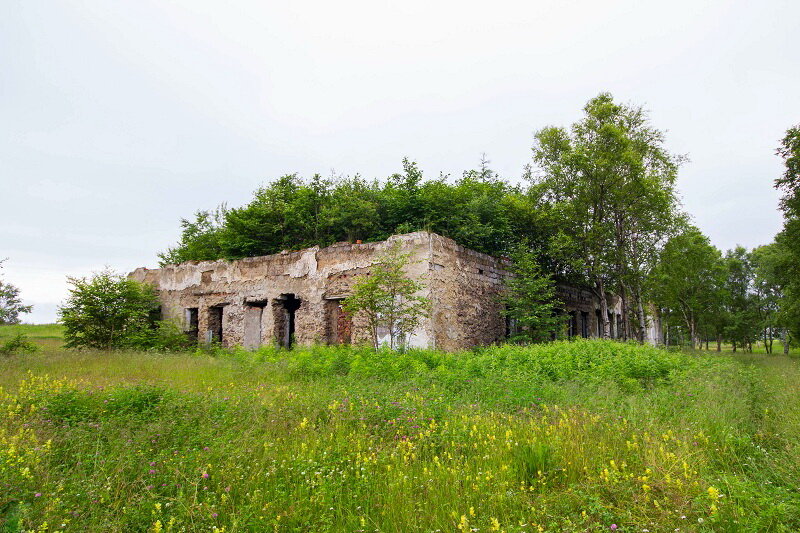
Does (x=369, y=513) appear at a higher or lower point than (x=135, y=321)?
lower

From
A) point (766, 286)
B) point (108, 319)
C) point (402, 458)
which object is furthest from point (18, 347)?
point (766, 286)

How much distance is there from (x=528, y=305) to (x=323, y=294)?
759 cm

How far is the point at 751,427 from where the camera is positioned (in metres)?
5.68

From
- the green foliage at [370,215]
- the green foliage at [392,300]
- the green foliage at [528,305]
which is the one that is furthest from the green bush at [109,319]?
the green foliage at [528,305]

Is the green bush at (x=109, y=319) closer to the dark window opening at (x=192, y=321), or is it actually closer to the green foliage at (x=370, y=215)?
the dark window opening at (x=192, y=321)

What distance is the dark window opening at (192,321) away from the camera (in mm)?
20688

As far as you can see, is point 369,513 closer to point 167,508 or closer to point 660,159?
point 167,508

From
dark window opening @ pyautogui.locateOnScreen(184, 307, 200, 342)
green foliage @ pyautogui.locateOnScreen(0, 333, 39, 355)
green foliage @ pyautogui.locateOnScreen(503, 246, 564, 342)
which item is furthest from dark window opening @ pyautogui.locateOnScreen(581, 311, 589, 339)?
green foliage @ pyautogui.locateOnScreen(0, 333, 39, 355)

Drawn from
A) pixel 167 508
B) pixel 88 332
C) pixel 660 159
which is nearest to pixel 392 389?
pixel 167 508

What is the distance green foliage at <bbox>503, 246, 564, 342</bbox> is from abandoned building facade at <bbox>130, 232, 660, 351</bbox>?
1.50ft

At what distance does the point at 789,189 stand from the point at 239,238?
23.7 m

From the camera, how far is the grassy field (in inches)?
136

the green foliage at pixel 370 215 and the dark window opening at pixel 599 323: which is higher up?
the green foliage at pixel 370 215

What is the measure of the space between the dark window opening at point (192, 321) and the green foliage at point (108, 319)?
49.1 inches
